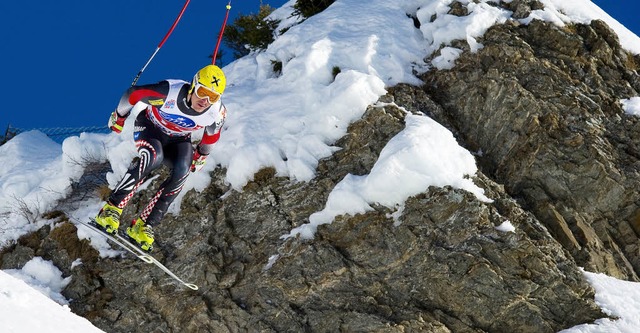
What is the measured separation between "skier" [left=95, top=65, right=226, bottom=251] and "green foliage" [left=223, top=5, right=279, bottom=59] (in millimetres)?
7524

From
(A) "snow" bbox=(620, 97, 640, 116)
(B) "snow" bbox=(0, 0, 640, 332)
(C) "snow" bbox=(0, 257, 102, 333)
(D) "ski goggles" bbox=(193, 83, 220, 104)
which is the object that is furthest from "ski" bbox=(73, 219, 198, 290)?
(A) "snow" bbox=(620, 97, 640, 116)

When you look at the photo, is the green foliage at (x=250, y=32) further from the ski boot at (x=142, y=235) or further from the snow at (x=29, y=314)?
the snow at (x=29, y=314)

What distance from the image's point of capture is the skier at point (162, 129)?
9.59 metres

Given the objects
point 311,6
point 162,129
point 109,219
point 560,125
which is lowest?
point 109,219

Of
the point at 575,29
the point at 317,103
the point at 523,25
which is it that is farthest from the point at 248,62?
the point at 575,29

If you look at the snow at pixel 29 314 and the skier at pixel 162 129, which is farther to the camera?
the skier at pixel 162 129

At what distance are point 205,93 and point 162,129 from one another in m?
1.01

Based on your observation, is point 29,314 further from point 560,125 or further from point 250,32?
point 250,32

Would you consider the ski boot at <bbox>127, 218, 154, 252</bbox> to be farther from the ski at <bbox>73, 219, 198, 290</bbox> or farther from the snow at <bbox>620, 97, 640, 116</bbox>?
the snow at <bbox>620, 97, 640, 116</bbox>

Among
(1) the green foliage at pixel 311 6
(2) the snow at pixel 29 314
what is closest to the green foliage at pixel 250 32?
(1) the green foliage at pixel 311 6

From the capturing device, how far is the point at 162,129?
33.1 feet

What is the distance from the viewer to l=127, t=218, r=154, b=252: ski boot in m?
10.0

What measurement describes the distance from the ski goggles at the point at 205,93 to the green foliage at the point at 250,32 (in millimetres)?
7845

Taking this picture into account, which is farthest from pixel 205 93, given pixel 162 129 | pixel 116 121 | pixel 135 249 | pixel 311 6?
pixel 311 6
